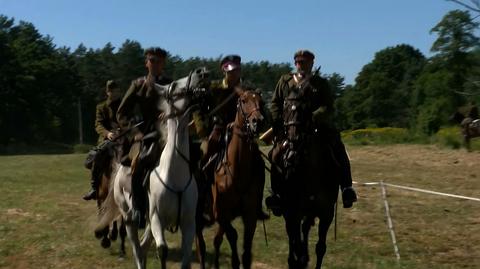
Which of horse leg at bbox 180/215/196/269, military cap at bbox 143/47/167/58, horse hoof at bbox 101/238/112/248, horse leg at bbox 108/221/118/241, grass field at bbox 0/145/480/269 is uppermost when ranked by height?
military cap at bbox 143/47/167/58

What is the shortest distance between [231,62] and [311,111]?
1325mm

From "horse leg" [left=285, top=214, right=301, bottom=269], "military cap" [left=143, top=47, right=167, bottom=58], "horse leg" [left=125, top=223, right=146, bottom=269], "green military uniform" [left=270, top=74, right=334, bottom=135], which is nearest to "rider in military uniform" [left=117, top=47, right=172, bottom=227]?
"military cap" [left=143, top=47, right=167, bottom=58]

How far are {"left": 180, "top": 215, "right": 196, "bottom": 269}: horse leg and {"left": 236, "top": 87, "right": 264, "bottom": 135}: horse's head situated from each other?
4.20ft

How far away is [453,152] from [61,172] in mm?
19549

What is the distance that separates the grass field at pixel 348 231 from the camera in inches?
449

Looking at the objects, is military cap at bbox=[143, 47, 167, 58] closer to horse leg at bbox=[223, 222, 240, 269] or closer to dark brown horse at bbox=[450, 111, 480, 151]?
horse leg at bbox=[223, 222, 240, 269]

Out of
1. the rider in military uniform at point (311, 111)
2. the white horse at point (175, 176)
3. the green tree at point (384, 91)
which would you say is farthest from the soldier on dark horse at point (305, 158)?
the green tree at point (384, 91)

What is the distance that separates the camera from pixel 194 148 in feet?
29.8

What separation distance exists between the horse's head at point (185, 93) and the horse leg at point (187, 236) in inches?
50.5

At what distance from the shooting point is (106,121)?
12047 millimetres

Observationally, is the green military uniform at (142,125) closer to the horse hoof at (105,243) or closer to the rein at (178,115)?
the rein at (178,115)

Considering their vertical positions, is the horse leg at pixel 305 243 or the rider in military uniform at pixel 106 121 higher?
the rider in military uniform at pixel 106 121

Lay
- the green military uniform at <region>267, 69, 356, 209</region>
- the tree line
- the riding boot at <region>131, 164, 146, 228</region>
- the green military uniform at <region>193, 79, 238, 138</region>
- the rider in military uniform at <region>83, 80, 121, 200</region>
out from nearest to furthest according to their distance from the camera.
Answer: the riding boot at <region>131, 164, 146, 228</region> < the green military uniform at <region>267, 69, 356, 209</region> < the green military uniform at <region>193, 79, 238, 138</region> < the rider in military uniform at <region>83, 80, 121, 200</region> < the tree line

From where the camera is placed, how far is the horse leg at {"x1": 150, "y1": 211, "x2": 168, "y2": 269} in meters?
8.03
